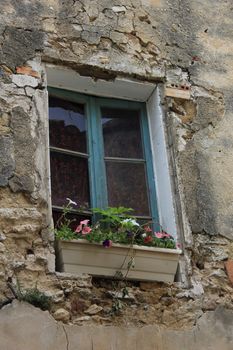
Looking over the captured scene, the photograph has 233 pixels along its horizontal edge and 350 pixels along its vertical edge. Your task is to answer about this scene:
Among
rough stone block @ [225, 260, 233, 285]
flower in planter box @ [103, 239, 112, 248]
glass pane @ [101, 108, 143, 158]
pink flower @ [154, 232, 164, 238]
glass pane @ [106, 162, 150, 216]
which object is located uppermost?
glass pane @ [101, 108, 143, 158]

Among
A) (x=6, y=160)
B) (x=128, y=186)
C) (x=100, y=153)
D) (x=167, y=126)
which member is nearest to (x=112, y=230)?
(x=128, y=186)

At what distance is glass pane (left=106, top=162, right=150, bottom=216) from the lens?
15.8ft

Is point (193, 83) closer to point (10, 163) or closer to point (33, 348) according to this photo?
point (10, 163)

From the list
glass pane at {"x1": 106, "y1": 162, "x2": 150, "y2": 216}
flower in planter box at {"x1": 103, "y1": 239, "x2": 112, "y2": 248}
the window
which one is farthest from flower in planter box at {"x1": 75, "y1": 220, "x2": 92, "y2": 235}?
glass pane at {"x1": 106, "y1": 162, "x2": 150, "y2": 216}

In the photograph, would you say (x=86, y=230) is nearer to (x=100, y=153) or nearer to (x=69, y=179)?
(x=69, y=179)

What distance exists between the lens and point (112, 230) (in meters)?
4.50

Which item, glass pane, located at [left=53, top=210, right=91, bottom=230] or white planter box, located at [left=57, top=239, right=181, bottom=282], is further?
glass pane, located at [left=53, top=210, right=91, bottom=230]

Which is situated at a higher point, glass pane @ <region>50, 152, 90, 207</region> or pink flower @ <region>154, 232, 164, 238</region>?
glass pane @ <region>50, 152, 90, 207</region>

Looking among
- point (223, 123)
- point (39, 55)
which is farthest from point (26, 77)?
point (223, 123)

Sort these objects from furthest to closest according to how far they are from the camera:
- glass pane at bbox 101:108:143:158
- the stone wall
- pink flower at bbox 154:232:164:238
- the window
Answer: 1. glass pane at bbox 101:108:143:158
2. the window
3. pink flower at bbox 154:232:164:238
4. the stone wall

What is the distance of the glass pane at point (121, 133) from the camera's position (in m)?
5.01

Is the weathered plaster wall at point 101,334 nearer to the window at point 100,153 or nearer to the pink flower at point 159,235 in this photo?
the pink flower at point 159,235

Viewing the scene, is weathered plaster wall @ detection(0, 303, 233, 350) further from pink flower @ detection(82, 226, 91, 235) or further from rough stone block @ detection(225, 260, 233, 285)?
pink flower @ detection(82, 226, 91, 235)

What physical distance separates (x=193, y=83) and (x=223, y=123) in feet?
1.23
